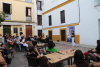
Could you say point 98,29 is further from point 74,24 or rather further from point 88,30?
point 74,24

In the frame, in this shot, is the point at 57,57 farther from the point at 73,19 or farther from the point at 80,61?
the point at 73,19

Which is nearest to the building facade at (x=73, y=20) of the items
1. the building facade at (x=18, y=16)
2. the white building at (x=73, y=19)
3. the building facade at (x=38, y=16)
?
the white building at (x=73, y=19)

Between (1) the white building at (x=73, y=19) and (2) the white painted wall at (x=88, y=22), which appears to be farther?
(1) the white building at (x=73, y=19)

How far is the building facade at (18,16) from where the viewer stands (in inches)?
545

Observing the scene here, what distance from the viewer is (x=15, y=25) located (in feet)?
47.5

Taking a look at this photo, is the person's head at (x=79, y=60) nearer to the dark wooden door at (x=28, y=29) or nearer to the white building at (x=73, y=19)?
the white building at (x=73, y=19)

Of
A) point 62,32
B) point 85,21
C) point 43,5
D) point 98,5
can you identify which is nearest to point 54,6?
point 43,5

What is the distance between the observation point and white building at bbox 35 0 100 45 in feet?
29.6

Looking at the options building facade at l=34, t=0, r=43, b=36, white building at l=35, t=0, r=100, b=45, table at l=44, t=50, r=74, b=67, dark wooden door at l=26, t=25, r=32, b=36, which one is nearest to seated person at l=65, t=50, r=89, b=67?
table at l=44, t=50, r=74, b=67

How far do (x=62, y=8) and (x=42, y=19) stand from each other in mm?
6092

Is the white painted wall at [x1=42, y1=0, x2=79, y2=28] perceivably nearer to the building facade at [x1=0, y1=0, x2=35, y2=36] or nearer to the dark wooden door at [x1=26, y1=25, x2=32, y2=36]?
the building facade at [x1=0, y1=0, x2=35, y2=36]

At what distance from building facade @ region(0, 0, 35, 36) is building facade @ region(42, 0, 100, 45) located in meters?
3.02

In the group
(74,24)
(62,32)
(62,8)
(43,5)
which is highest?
(43,5)

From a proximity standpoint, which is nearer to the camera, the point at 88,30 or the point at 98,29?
the point at 98,29
